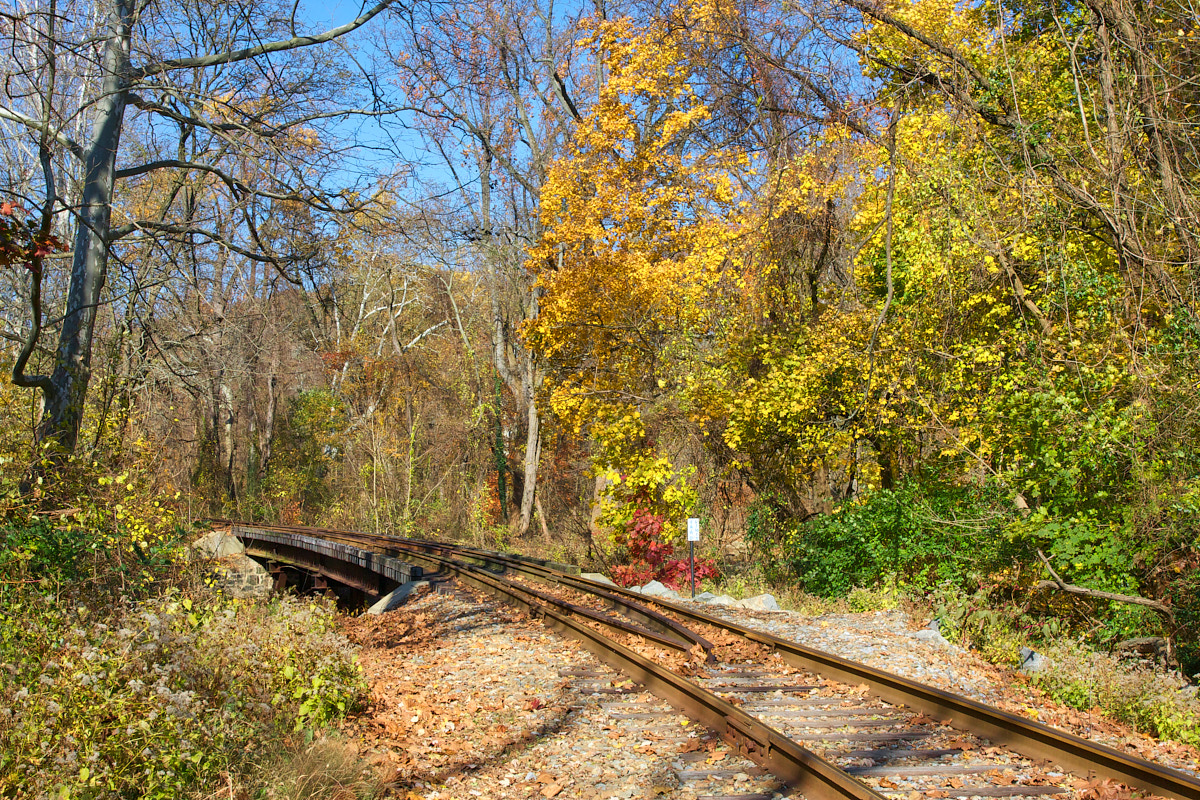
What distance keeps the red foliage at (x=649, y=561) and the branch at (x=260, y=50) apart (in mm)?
10584

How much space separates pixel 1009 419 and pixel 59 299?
52.0 ft

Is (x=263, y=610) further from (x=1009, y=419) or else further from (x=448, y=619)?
(x=1009, y=419)

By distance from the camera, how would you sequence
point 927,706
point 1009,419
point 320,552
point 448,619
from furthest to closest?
point 320,552
point 1009,419
point 448,619
point 927,706

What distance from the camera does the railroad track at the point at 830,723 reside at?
16.3 ft

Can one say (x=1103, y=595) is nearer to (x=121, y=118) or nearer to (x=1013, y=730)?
(x=1013, y=730)

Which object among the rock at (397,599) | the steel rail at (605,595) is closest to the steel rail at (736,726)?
the steel rail at (605,595)

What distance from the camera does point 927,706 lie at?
21.0 feet

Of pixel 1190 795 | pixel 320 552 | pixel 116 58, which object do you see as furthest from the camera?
pixel 320 552

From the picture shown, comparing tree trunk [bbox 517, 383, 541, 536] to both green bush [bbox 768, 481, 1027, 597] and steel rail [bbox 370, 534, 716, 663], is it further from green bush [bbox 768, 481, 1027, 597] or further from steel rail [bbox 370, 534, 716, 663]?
green bush [bbox 768, 481, 1027, 597]

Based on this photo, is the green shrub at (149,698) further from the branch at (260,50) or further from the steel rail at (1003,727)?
the branch at (260,50)

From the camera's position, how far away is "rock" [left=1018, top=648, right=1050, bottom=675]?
8430mm

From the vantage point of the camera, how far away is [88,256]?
9.62 meters

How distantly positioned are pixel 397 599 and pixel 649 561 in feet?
19.7

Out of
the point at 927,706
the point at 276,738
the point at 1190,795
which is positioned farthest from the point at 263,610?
the point at 1190,795
